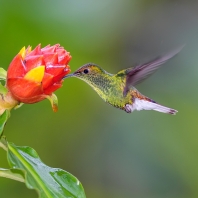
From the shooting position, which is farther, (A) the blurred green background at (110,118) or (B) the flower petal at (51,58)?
(A) the blurred green background at (110,118)

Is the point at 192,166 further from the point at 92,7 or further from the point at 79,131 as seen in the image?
the point at 92,7

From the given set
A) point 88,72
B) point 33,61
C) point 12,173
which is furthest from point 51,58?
point 88,72

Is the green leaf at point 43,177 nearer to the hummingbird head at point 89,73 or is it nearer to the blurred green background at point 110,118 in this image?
the hummingbird head at point 89,73

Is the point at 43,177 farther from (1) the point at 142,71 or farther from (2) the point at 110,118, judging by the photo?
(2) the point at 110,118

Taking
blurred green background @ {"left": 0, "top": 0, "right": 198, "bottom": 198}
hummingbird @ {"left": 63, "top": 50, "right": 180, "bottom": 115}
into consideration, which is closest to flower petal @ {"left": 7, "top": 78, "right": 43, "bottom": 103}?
hummingbird @ {"left": 63, "top": 50, "right": 180, "bottom": 115}

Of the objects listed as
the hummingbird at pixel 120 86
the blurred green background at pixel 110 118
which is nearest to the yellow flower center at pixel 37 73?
the hummingbird at pixel 120 86

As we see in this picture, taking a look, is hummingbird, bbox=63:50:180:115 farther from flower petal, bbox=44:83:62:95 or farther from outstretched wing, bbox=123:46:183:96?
flower petal, bbox=44:83:62:95
